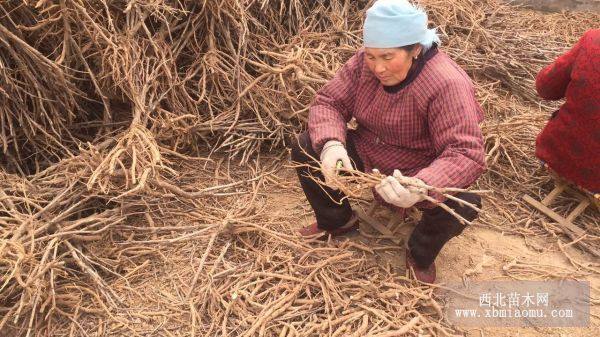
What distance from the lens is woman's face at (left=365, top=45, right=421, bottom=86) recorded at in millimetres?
1576

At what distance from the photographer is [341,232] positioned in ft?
7.09

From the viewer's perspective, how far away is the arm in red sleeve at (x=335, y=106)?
181 cm

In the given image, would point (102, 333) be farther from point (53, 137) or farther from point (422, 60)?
point (422, 60)

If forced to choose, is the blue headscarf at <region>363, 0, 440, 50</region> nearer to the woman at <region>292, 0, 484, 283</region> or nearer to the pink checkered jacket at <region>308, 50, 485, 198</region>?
the woman at <region>292, 0, 484, 283</region>

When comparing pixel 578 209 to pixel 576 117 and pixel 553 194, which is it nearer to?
pixel 553 194

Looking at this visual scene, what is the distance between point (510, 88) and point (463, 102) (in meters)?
1.90

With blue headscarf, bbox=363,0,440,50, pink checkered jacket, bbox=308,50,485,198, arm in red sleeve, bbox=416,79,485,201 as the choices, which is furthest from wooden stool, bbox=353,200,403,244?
blue headscarf, bbox=363,0,440,50

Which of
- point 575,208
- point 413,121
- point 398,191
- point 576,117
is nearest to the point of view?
point 398,191

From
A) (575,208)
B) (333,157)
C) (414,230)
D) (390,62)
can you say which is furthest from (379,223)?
(575,208)

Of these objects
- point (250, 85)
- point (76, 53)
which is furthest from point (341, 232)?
point (76, 53)

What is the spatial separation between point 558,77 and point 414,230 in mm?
924

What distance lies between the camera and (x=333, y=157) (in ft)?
5.71

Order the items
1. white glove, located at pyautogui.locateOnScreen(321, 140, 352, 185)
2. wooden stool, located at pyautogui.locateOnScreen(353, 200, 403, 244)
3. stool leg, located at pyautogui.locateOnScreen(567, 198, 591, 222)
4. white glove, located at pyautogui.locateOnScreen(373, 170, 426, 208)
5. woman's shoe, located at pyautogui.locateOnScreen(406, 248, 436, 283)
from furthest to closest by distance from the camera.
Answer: stool leg, located at pyautogui.locateOnScreen(567, 198, 591, 222), wooden stool, located at pyautogui.locateOnScreen(353, 200, 403, 244), woman's shoe, located at pyautogui.locateOnScreen(406, 248, 436, 283), white glove, located at pyautogui.locateOnScreen(321, 140, 352, 185), white glove, located at pyautogui.locateOnScreen(373, 170, 426, 208)

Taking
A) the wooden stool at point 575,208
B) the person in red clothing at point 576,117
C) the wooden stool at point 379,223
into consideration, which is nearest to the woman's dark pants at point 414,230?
the wooden stool at point 379,223
